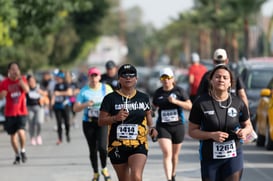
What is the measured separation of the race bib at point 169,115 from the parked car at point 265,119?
4481 millimetres

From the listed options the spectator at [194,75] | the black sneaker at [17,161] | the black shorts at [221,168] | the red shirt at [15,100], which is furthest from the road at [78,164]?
the black shorts at [221,168]

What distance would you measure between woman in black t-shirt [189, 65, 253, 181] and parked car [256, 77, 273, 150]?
8.72m

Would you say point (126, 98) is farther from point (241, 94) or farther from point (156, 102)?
point (241, 94)

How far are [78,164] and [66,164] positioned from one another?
0.23 m

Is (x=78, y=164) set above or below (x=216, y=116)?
below

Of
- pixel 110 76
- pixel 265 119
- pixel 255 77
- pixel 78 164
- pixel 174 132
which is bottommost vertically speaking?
pixel 78 164

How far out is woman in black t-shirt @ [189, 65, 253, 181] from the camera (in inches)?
341

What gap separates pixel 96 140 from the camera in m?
13.9

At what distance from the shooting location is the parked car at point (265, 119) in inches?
695

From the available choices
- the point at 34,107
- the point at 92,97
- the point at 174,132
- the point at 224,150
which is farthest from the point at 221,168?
the point at 34,107

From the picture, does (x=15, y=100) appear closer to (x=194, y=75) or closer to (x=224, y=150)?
(x=194, y=75)

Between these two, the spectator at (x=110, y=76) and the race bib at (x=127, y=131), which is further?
the spectator at (x=110, y=76)

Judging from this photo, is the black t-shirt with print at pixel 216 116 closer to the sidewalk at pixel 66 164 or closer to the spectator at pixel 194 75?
the sidewalk at pixel 66 164

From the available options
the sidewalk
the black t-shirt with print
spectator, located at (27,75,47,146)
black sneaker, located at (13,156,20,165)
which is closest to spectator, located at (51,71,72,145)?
spectator, located at (27,75,47,146)
